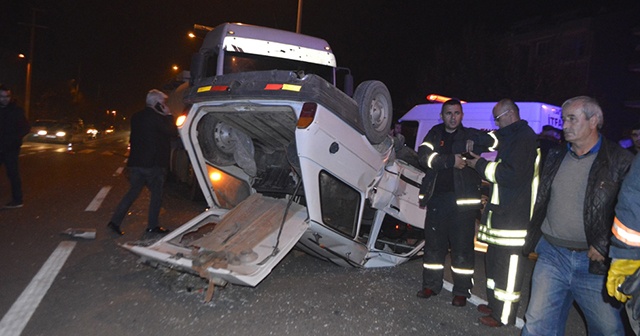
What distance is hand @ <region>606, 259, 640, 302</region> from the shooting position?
2475 millimetres

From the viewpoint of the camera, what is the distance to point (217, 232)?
16.1ft

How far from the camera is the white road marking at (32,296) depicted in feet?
11.7

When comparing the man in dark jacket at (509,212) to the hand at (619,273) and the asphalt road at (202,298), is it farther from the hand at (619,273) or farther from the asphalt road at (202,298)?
the hand at (619,273)

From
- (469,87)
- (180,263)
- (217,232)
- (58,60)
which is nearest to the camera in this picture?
(180,263)

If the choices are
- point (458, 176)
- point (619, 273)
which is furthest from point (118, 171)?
point (619, 273)

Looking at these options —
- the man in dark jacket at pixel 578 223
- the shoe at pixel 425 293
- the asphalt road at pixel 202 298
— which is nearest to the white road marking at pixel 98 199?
the asphalt road at pixel 202 298

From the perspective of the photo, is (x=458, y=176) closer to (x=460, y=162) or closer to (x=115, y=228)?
(x=460, y=162)

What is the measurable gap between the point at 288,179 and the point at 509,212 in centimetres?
238

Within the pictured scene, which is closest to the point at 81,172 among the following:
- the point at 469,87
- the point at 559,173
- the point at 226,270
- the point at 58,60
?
the point at 226,270

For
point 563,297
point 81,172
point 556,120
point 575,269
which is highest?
point 556,120

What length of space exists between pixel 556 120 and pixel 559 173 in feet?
19.2

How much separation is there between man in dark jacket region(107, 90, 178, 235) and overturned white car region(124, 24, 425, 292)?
910 millimetres

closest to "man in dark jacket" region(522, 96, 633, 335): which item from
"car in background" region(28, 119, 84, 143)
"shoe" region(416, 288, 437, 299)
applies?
"shoe" region(416, 288, 437, 299)

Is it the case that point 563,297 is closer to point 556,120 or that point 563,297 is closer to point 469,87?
point 556,120
